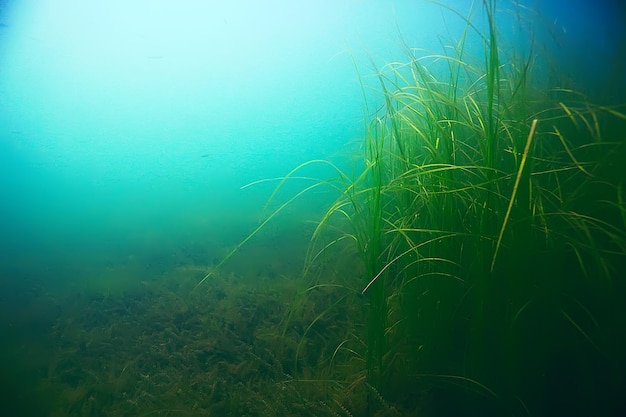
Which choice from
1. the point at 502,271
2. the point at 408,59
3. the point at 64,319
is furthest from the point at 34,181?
the point at 502,271

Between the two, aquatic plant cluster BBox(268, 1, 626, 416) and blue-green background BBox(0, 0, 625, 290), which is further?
blue-green background BBox(0, 0, 625, 290)

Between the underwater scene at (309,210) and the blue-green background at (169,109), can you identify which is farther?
the blue-green background at (169,109)

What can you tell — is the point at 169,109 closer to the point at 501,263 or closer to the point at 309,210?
the point at 309,210

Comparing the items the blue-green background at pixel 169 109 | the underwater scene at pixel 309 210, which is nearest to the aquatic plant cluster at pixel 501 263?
the underwater scene at pixel 309 210

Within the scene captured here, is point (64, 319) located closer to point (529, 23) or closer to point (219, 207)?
point (219, 207)

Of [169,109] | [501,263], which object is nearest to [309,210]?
[169,109]

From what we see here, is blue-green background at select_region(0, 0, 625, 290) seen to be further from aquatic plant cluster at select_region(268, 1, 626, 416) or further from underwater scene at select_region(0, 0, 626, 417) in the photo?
aquatic plant cluster at select_region(268, 1, 626, 416)

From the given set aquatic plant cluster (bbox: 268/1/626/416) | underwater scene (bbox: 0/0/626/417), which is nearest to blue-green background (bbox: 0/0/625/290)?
underwater scene (bbox: 0/0/626/417)

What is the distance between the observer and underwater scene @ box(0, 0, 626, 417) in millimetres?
1414

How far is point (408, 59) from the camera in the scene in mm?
2117

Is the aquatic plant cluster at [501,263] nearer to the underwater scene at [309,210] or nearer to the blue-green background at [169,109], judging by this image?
the underwater scene at [309,210]

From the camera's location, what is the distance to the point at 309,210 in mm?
2186

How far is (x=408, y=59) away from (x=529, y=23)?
0.58m

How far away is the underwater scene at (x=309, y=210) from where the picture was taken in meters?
1.41
